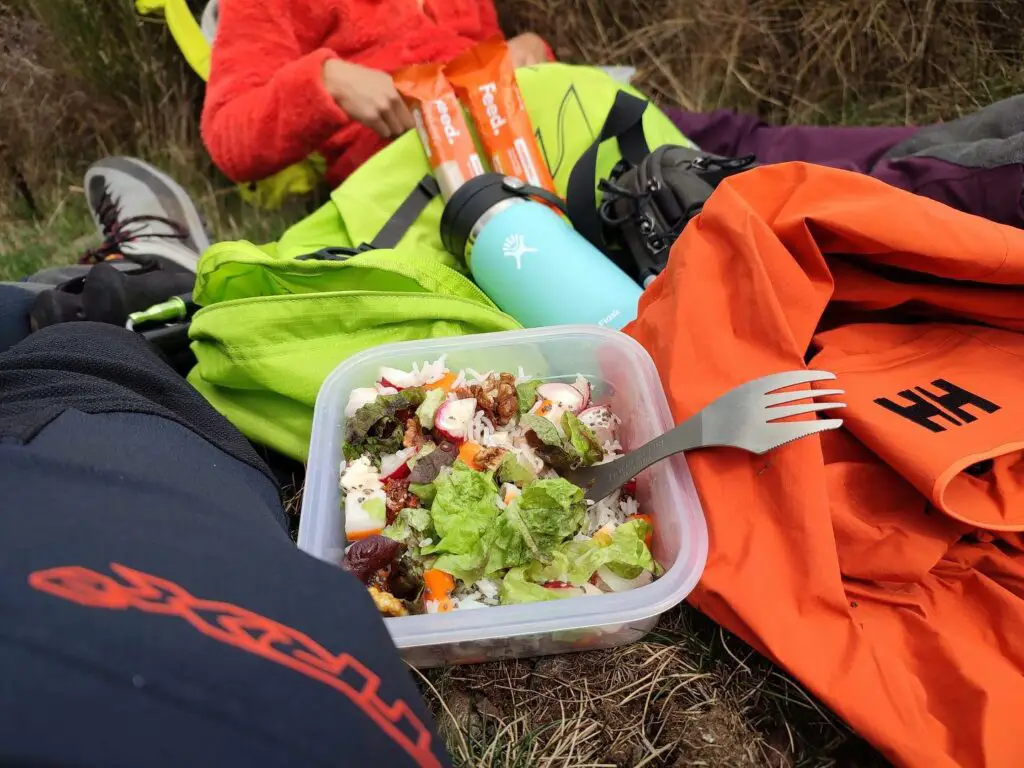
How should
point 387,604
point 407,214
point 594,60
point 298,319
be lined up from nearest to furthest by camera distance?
point 387,604, point 298,319, point 407,214, point 594,60

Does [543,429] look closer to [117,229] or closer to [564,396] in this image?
[564,396]

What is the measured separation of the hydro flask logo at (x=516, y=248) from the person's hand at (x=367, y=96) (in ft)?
1.63

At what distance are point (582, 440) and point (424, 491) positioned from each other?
0.70ft

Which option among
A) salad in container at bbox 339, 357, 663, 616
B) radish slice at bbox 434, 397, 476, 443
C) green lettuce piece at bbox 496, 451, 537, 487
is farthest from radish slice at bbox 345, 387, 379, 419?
green lettuce piece at bbox 496, 451, 537, 487

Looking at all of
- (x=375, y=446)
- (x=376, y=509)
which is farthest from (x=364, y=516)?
(x=375, y=446)

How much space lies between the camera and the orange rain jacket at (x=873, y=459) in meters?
0.71

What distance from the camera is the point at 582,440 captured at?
894 mm

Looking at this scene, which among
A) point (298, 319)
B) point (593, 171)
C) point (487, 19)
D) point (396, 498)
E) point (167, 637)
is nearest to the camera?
point (167, 637)

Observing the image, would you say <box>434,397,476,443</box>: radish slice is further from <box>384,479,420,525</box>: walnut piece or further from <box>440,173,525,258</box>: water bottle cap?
<box>440,173,525,258</box>: water bottle cap

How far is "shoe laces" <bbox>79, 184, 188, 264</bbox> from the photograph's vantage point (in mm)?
1599

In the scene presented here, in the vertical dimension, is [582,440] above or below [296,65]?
below

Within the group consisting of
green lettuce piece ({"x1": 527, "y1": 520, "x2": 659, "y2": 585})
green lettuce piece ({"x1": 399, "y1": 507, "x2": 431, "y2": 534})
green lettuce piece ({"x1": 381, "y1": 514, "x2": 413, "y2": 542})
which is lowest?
green lettuce piece ({"x1": 527, "y1": 520, "x2": 659, "y2": 585})

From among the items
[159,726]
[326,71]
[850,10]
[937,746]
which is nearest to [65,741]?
[159,726]

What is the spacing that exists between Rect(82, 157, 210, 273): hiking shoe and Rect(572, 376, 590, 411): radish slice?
1.03 metres
